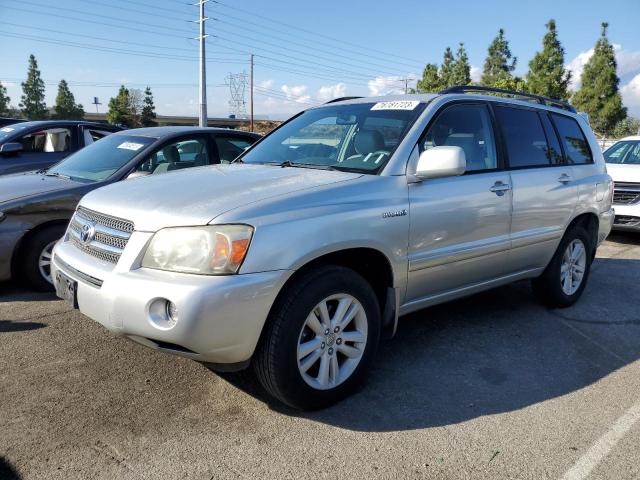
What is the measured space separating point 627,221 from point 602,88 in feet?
90.0

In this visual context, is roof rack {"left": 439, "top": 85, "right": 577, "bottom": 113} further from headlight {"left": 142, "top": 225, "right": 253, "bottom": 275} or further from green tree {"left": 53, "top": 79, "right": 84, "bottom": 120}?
green tree {"left": 53, "top": 79, "right": 84, "bottom": 120}

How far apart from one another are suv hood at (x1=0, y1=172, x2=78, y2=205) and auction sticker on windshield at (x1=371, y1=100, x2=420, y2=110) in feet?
9.63

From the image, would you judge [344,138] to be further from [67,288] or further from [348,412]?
[67,288]

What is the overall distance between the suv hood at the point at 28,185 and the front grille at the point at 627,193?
759cm

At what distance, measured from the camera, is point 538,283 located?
4789 mm

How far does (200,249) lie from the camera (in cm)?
259

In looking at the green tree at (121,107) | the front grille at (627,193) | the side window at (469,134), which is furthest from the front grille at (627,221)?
the green tree at (121,107)

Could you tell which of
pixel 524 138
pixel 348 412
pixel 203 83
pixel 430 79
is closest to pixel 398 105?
pixel 524 138

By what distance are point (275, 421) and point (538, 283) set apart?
2.94 metres

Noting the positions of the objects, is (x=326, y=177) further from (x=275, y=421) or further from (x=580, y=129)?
(x=580, y=129)

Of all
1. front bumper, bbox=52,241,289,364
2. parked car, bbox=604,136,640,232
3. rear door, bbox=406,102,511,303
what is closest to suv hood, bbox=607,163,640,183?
parked car, bbox=604,136,640,232

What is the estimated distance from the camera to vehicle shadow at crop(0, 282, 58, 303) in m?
4.70

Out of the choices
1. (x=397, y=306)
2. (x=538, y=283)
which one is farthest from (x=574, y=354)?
(x=397, y=306)

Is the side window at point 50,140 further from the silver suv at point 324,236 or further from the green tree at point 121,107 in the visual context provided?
the green tree at point 121,107
